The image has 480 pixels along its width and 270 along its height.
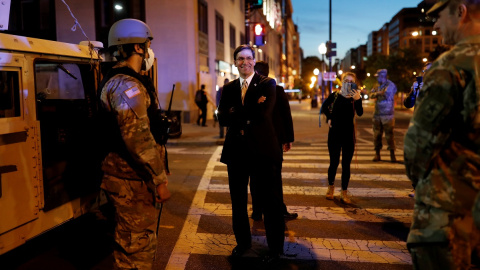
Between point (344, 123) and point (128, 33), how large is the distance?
378 centimetres

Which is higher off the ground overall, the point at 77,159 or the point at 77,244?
the point at 77,159

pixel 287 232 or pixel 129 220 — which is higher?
pixel 129 220

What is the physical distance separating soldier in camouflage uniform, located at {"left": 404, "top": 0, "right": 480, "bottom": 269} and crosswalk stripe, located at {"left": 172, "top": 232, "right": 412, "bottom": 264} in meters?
2.36

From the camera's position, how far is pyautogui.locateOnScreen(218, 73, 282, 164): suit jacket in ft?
13.1

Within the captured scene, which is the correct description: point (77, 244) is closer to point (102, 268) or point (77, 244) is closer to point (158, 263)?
point (102, 268)

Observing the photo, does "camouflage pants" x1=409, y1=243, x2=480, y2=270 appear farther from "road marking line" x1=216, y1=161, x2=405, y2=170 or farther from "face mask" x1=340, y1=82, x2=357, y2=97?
"road marking line" x1=216, y1=161, x2=405, y2=170

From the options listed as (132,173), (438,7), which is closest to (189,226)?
(132,173)

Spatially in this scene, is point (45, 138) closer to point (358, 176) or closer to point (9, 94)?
point (9, 94)

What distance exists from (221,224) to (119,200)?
2492mm

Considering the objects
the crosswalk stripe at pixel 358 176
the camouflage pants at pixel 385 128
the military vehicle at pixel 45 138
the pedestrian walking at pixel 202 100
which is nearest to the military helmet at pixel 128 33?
the military vehicle at pixel 45 138

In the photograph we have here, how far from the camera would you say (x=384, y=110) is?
932 cm

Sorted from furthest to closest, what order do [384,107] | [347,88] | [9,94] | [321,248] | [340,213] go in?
[384,107], [347,88], [340,213], [321,248], [9,94]

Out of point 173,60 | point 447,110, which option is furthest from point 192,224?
point 173,60

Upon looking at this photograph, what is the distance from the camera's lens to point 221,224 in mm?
5398
